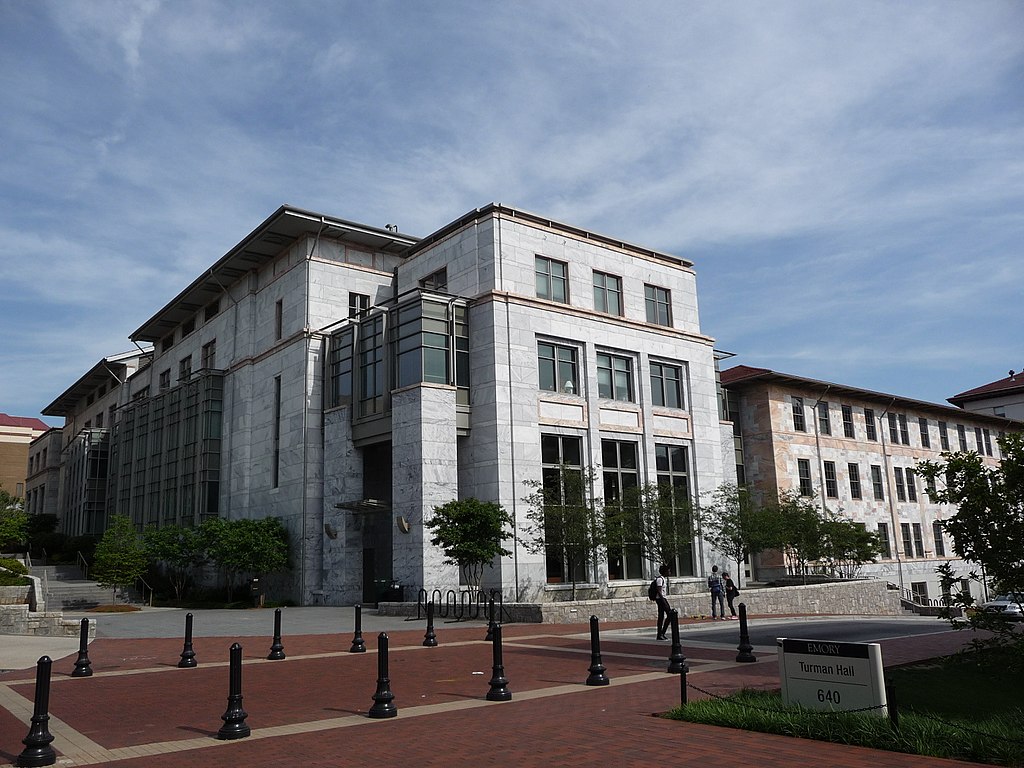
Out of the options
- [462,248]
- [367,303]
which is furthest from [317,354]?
[462,248]

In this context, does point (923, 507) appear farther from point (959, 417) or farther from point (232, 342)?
point (232, 342)

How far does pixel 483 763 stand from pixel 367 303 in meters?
35.8

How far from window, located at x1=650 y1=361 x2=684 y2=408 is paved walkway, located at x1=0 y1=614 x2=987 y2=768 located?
21990 millimetres

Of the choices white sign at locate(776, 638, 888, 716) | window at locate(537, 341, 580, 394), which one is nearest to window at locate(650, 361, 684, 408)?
window at locate(537, 341, 580, 394)

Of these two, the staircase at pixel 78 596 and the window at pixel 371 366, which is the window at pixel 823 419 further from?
the staircase at pixel 78 596

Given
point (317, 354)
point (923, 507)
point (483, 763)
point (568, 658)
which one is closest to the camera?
point (483, 763)

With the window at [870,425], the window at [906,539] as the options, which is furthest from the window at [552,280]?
the window at [906,539]

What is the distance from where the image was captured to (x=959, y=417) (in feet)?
210

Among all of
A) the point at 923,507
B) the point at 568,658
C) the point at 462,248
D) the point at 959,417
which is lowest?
the point at 568,658

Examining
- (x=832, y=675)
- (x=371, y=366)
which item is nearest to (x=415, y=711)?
(x=832, y=675)

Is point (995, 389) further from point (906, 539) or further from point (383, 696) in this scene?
point (383, 696)

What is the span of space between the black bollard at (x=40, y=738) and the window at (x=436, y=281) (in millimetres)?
30086

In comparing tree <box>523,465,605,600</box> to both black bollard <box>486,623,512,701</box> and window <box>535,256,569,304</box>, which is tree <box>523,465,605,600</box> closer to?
window <box>535,256,569,304</box>

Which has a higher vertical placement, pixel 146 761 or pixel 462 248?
pixel 462 248
